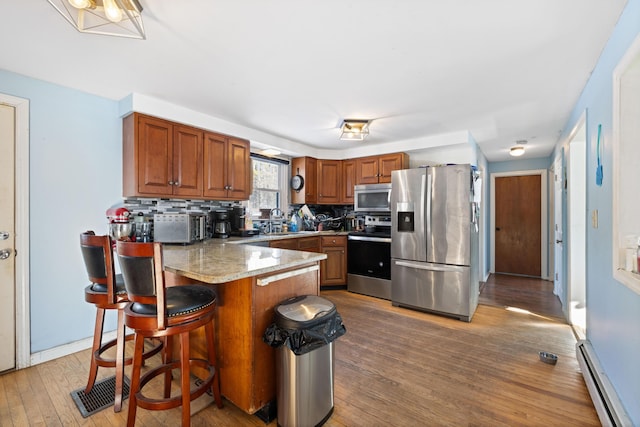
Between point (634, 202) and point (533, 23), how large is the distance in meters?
1.14

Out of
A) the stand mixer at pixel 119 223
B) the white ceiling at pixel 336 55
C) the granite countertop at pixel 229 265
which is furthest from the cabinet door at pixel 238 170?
the granite countertop at pixel 229 265

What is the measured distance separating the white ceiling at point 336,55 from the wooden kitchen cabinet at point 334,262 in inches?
76.2

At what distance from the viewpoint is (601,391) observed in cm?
172

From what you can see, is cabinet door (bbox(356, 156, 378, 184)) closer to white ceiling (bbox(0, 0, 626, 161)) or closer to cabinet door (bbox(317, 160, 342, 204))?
cabinet door (bbox(317, 160, 342, 204))

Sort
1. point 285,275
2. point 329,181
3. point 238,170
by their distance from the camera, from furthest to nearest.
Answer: point 329,181
point 238,170
point 285,275

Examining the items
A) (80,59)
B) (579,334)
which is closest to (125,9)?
(80,59)

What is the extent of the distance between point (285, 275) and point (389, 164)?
124 inches

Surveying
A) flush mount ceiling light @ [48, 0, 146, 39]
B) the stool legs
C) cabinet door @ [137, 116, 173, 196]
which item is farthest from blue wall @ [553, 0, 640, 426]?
cabinet door @ [137, 116, 173, 196]

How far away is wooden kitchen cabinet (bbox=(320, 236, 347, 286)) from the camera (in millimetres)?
4367

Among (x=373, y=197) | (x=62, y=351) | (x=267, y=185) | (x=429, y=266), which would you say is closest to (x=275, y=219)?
(x=267, y=185)

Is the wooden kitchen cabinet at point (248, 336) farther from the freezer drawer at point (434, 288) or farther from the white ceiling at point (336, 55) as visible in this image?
the freezer drawer at point (434, 288)

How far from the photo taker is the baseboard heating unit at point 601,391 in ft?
4.85

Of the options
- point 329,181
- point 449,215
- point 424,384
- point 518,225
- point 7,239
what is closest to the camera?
point 424,384

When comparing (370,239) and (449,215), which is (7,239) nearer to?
(370,239)
